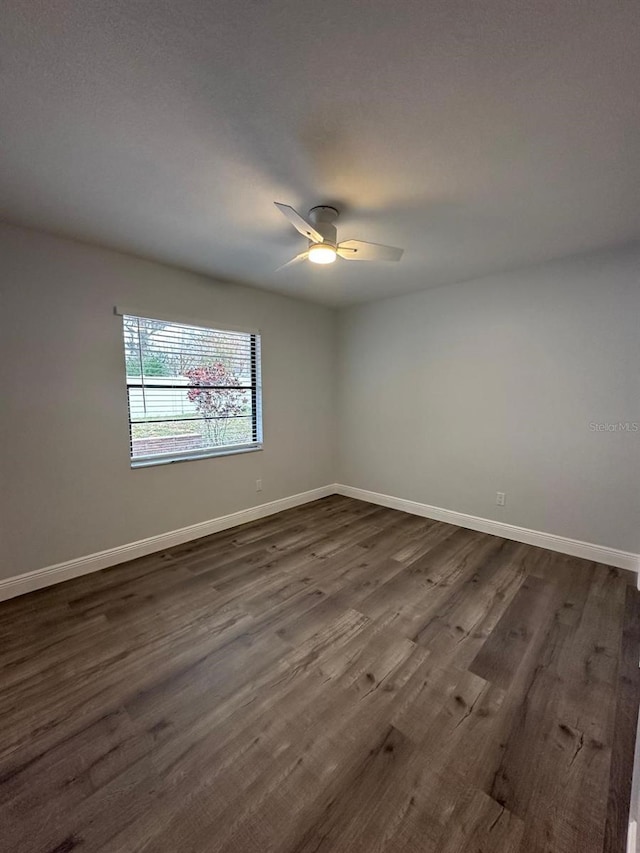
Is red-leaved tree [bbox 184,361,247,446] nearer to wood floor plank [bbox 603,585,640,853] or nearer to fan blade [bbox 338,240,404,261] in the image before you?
fan blade [bbox 338,240,404,261]

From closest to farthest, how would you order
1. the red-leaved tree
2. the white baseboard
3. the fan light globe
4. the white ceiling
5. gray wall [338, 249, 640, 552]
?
1. the white ceiling
2. the fan light globe
3. the white baseboard
4. gray wall [338, 249, 640, 552]
5. the red-leaved tree

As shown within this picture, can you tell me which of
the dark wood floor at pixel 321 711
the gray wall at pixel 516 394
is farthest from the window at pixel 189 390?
the gray wall at pixel 516 394

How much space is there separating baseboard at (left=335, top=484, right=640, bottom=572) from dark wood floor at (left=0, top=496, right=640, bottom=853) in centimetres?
15

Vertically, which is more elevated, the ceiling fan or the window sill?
the ceiling fan

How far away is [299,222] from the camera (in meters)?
1.84

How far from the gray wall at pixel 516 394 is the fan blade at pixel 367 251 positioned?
5.26ft

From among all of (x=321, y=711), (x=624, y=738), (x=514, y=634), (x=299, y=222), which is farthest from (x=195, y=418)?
(x=624, y=738)

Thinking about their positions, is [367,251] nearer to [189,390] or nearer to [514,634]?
[189,390]

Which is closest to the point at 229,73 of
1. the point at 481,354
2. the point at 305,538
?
the point at 481,354

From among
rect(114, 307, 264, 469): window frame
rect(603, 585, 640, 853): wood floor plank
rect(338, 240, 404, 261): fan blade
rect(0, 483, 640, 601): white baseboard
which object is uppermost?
rect(338, 240, 404, 261): fan blade

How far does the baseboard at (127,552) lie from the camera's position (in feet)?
8.00

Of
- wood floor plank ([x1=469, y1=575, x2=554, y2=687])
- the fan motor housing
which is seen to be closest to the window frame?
the fan motor housing

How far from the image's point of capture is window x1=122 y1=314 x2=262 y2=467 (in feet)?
9.70

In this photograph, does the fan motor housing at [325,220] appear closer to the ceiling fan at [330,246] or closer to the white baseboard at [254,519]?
the ceiling fan at [330,246]
